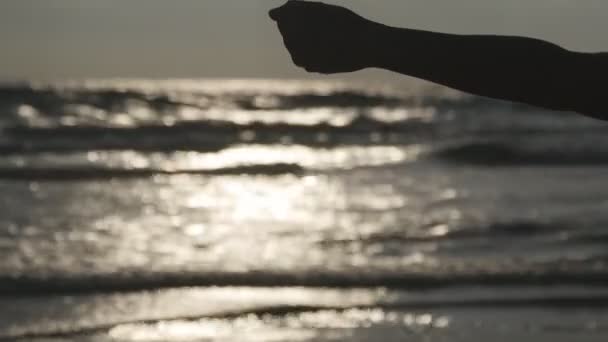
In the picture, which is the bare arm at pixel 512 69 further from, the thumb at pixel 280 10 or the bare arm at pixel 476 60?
the thumb at pixel 280 10

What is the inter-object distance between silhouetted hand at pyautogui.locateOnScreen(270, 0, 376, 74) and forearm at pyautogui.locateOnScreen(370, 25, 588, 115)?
165mm

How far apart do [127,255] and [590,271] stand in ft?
16.9

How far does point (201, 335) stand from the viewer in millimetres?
9062

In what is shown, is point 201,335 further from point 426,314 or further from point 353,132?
point 353,132

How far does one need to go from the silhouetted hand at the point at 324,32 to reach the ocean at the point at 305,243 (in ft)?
21.6

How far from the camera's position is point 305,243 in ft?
46.8

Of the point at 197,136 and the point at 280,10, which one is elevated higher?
the point at 280,10

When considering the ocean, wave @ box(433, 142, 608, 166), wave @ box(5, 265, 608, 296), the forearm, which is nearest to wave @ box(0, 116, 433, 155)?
the ocean

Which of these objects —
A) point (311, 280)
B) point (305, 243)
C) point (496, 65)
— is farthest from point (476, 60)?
point (305, 243)

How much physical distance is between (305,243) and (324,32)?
11.8m

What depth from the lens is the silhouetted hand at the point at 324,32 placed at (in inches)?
98.0

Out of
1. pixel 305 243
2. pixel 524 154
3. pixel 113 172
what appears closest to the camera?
pixel 305 243

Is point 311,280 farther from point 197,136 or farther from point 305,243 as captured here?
point 197,136

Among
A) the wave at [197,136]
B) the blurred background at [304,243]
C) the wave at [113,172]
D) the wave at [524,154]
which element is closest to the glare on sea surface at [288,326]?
→ the blurred background at [304,243]
